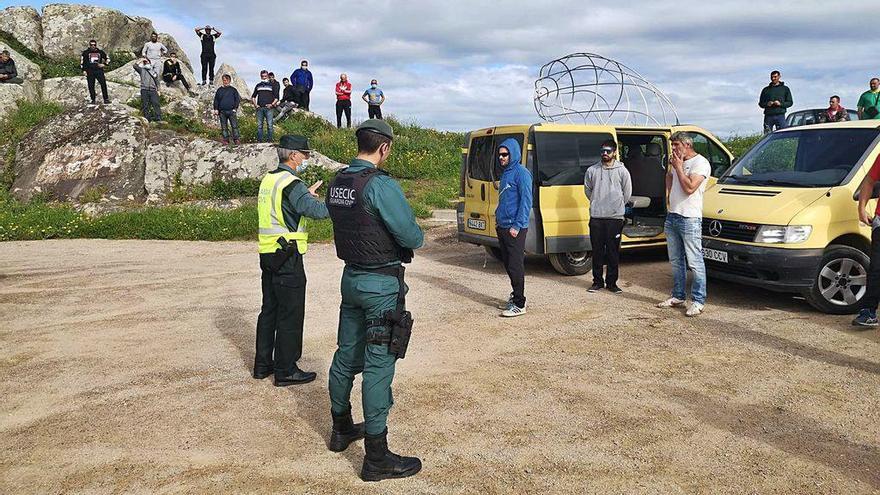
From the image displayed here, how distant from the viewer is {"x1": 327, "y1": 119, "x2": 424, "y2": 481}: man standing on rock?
11.9 feet

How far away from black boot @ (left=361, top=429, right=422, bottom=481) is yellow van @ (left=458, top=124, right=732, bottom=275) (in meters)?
5.13

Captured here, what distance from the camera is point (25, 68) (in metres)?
22.4

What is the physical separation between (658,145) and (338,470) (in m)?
7.70

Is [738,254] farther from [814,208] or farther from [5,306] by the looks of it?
[5,306]

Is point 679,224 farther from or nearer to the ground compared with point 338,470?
farther from the ground

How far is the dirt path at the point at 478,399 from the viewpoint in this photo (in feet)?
12.1

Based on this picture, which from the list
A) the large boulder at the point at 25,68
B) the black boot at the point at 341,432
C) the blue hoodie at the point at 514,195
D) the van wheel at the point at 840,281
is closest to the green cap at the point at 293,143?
the black boot at the point at 341,432

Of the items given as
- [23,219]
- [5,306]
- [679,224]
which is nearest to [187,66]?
[23,219]

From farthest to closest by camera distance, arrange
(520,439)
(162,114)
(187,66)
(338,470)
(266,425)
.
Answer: (187,66) → (162,114) → (266,425) → (520,439) → (338,470)

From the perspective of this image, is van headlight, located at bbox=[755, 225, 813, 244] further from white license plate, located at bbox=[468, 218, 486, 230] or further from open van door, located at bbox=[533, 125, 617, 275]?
white license plate, located at bbox=[468, 218, 486, 230]

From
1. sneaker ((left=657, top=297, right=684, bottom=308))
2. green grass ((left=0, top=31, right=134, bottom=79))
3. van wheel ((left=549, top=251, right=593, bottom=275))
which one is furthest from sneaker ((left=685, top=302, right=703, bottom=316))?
green grass ((left=0, top=31, right=134, bottom=79))

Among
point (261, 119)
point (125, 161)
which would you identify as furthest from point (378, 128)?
point (125, 161)

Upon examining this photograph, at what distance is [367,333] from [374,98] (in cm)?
1755

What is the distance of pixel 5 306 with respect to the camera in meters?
7.66
